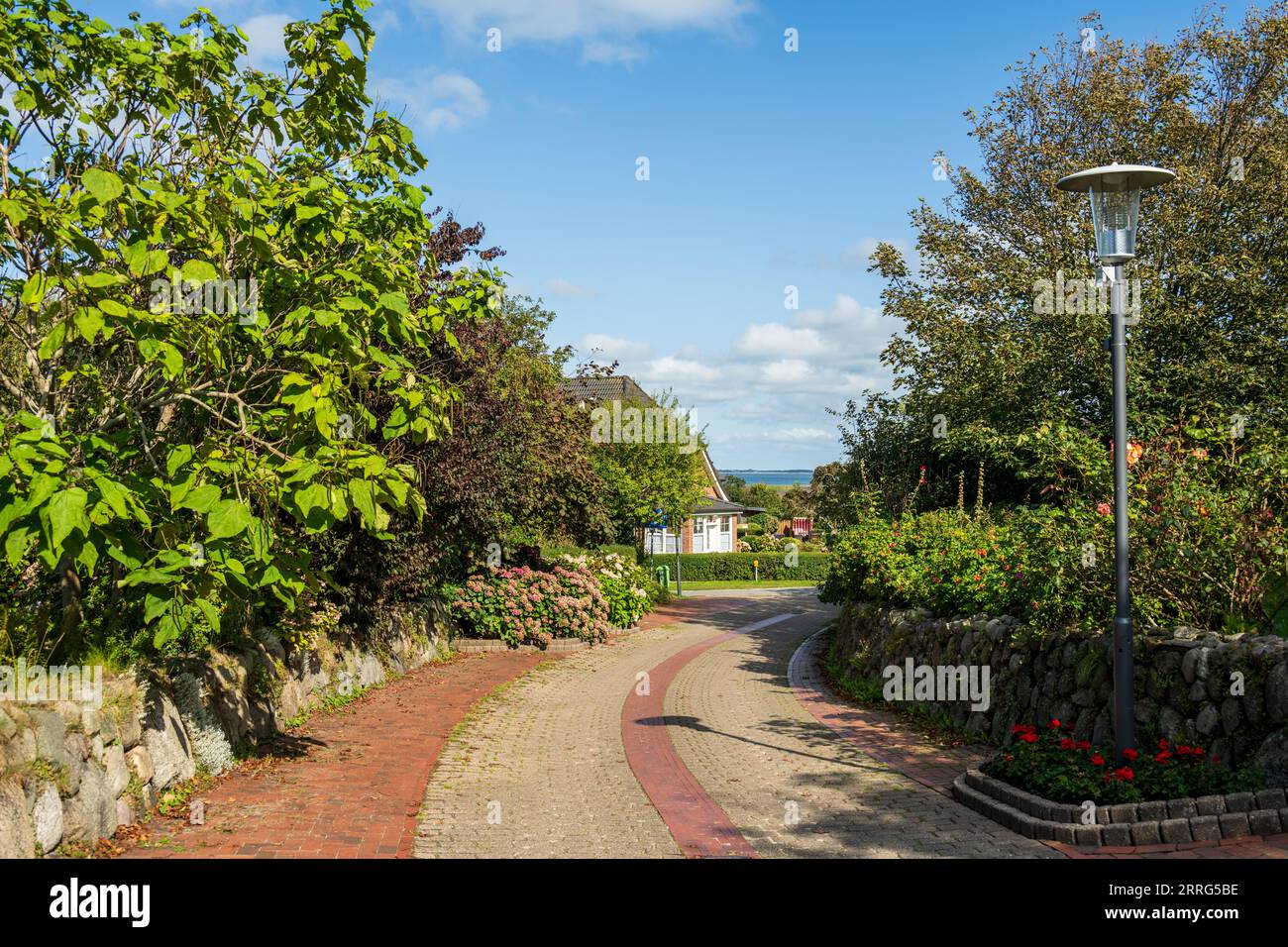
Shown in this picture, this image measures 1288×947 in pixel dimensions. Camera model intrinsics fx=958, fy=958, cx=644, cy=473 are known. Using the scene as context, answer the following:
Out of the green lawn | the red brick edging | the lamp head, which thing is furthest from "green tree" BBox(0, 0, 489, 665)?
the green lawn

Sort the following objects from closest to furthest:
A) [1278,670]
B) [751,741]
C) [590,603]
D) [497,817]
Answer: [1278,670] → [497,817] → [751,741] → [590,603]

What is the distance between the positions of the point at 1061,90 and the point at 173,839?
24.3m

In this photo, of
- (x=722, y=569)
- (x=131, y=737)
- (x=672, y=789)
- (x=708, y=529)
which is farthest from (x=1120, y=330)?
(x=708, y=529)

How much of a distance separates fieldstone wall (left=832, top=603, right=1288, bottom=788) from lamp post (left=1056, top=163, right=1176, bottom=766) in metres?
0.69

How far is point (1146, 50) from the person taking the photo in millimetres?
22328

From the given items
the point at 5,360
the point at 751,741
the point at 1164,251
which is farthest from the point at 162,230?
the point at 1164,251

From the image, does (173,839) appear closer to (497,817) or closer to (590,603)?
(497,817)

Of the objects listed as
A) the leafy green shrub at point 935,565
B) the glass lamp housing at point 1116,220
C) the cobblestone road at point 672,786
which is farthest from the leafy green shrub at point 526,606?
the glass lamp housing at point 1116,220

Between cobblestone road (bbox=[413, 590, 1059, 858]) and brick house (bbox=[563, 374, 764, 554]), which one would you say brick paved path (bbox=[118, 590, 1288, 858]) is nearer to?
cobblestone road (bbox=[413, 590, 1059, 858])

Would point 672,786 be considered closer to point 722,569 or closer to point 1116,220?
point 1116,220

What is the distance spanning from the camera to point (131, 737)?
771 cm

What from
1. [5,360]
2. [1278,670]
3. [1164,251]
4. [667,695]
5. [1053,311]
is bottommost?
[667,695]

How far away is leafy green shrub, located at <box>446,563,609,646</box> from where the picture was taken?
20250mm

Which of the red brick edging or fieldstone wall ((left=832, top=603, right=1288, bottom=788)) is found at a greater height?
fieldstone wall ((left=832, top=603, right=1288, bottom=788))
